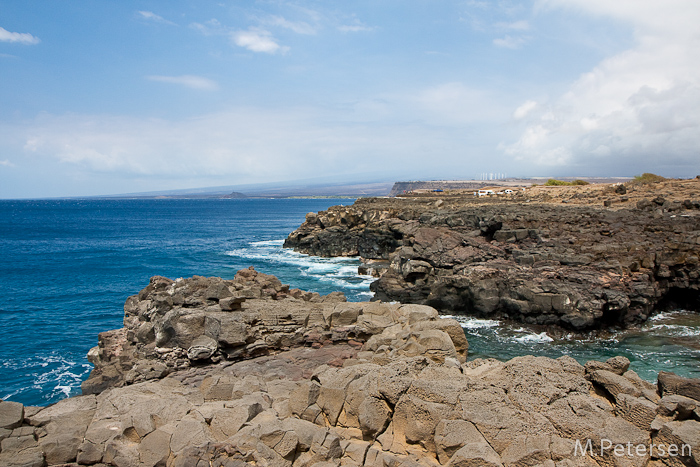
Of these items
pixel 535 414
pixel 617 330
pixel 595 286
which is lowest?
pixel 617 330

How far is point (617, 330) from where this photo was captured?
23.1m

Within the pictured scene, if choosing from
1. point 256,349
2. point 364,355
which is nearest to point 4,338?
point 256,349

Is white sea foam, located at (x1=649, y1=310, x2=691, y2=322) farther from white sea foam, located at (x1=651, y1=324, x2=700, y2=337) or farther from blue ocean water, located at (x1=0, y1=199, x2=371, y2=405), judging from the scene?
blue ocean water, located at (x1=0, y1=199, x2=371, y2=405)

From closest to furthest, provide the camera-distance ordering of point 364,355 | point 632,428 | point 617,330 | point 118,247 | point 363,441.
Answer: point 632,428, point 363,441, point 364,355, point 617,330, point 118,247

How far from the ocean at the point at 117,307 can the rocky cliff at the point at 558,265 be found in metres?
1.33

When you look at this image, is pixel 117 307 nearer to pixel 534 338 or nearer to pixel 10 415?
pixel 10 415

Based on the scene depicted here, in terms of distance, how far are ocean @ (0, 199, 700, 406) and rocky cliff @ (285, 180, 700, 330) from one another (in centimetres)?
133

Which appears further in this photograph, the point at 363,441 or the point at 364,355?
the point at 364,355

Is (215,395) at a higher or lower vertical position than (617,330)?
higher

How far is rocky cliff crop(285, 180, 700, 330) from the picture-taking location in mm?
23531

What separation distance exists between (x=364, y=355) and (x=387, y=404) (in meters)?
4.03

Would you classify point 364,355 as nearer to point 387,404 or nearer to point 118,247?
point 387,404

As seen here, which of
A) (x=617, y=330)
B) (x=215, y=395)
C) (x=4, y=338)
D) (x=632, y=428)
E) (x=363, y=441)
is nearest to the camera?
(x=632, y=428)

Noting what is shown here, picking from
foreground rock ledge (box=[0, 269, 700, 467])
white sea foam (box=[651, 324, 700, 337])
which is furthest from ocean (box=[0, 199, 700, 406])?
foreground rock ledge (box=[0, 269, 700, 467])
